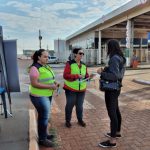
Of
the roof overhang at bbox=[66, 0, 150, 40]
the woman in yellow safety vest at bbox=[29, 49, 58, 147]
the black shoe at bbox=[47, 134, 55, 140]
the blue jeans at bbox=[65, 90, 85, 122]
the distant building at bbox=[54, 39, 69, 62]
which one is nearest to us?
the woman in yellow safety vest at bbox=[29, 49, 58, 147]

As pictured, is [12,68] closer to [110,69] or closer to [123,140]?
[110,69]

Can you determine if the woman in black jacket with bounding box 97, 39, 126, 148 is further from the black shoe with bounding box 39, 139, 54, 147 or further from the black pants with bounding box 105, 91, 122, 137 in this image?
the black shoe with bounding box 39, 139, 54, 147

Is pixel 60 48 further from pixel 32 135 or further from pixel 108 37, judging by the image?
pixel 32 135

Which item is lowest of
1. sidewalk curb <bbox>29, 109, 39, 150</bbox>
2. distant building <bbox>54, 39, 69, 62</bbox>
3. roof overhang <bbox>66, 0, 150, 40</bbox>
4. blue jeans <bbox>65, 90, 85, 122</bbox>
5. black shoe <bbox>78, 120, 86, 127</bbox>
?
black shoe <bbox>78, 120, 86, 127</bbox>

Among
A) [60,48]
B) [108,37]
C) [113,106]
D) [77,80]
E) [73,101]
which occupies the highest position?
[108,37]

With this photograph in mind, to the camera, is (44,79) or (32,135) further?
(32,135)

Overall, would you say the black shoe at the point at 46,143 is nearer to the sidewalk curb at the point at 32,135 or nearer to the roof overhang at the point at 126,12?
the sidewalk curb at the point at 32,135

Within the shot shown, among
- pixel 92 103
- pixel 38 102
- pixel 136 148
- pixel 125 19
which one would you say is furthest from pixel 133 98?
pixel 125 19

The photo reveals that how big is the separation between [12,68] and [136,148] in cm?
287

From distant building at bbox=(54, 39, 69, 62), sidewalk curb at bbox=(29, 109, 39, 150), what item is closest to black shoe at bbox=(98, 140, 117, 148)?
sidewalk curb at bbox=(29, 109, 39, 150)

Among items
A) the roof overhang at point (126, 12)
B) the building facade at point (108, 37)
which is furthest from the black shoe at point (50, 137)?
the building facade at point (108, 37)

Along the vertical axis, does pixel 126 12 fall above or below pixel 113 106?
above

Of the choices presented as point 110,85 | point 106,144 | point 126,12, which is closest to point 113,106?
point 110,85

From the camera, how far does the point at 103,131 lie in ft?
18.5
